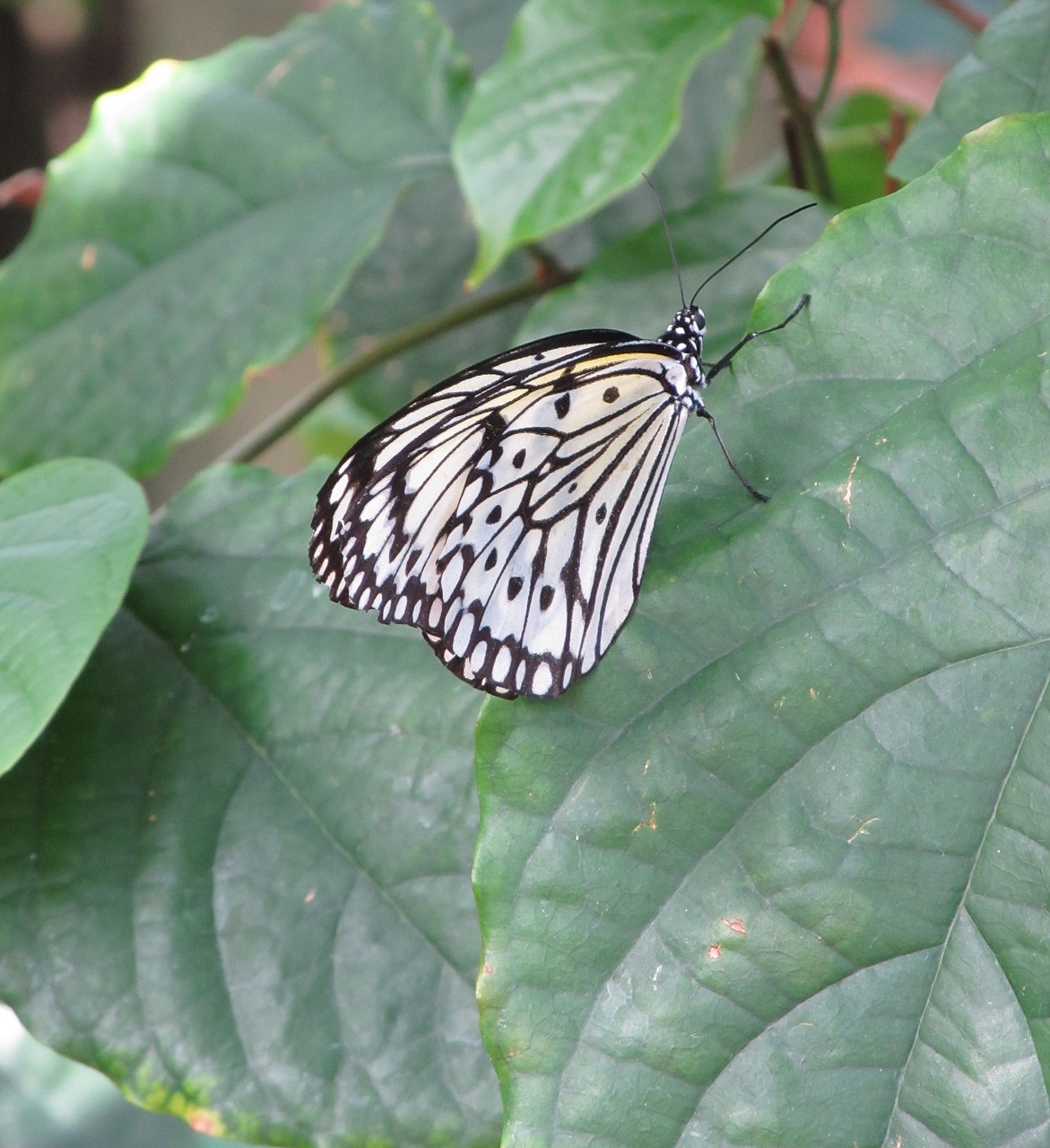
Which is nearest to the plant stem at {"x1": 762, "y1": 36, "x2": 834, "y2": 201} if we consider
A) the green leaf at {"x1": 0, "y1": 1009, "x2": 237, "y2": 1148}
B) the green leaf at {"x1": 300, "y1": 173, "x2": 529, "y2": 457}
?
the green leaf at {"x1": 300, "y1": 173, "x2": 529, "y2": 457}

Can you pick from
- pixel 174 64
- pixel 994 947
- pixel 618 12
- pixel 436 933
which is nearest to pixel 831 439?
pixel 994 947

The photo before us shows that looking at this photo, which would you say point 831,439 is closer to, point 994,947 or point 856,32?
point 994,947

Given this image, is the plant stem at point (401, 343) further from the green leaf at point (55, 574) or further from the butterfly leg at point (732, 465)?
the butterfly leg at point (732, 465)

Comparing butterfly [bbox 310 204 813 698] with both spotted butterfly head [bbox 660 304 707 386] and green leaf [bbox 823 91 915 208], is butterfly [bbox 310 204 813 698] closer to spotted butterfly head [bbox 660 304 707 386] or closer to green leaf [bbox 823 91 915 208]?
spotted butterfly head [bbox 660 304 707 386]

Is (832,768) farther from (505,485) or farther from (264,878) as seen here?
(264,878)

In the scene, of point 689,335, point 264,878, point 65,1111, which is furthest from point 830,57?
point 65,1111

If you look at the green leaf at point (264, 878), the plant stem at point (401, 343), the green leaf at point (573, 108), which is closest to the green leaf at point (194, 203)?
the plant stem at point (401, 343)
